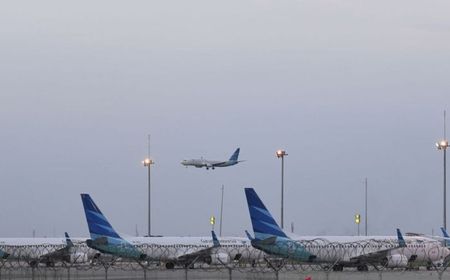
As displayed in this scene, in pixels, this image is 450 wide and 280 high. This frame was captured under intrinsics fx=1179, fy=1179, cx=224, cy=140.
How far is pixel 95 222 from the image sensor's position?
287ft

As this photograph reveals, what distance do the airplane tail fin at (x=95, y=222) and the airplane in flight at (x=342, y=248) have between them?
1330 centimetres

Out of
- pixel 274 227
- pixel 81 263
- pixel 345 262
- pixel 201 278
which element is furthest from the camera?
pixel 81 263

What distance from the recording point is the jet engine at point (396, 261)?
86438 mm

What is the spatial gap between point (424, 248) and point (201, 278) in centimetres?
3350

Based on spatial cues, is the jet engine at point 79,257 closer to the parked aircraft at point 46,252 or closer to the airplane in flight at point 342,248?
the parked aircraft at point 46,252

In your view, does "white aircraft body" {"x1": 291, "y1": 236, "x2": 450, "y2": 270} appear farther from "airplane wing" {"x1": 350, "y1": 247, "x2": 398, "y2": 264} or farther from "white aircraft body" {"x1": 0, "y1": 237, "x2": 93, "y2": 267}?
"white aircraft body" {"x1": 0, "y1": 237, "x2": 93, "y2": 267}

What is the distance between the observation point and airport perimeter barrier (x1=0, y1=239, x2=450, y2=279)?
85.1 m

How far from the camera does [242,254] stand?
95.6 m

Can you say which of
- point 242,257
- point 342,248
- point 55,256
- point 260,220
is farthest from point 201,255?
point 260,220

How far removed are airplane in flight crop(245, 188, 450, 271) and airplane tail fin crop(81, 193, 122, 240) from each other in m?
13.3

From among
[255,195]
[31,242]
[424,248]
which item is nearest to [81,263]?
[31,242]

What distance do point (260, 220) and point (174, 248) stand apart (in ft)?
59.3

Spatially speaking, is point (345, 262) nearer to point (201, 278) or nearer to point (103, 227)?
point (103, 227)

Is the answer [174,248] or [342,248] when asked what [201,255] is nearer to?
[174,248]
